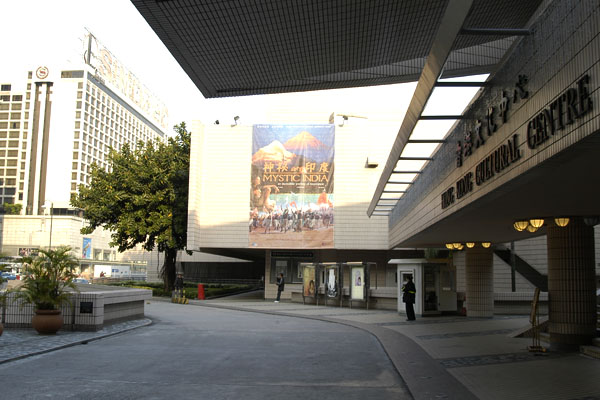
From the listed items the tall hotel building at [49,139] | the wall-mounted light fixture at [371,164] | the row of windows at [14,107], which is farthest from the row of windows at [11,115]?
the wall-mounted light fixture at [371,164]

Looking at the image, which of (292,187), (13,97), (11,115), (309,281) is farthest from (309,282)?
(13,97)

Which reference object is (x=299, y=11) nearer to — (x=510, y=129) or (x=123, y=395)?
(x=510, y=129)

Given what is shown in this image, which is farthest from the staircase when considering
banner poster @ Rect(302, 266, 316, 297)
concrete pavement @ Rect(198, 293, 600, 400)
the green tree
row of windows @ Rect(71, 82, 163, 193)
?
row of windows @ Rect(71, 82, 163, 193)

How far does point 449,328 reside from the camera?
58.5ft

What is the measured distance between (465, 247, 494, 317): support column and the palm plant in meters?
14.1

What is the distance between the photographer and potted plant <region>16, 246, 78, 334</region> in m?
14.5

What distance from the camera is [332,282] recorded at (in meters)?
30.1

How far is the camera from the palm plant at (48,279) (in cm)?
1458

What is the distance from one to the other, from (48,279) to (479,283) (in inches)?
596

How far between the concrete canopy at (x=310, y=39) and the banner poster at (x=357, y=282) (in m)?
16.6

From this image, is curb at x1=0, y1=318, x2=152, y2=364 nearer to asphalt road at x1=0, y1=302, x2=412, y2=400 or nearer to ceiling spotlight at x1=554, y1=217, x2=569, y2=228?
asphalt road at x1=0, y1=302, x2=412, y2=400

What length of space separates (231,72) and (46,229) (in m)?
97.4

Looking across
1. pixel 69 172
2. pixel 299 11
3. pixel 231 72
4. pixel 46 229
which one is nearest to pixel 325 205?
pixel 231 72

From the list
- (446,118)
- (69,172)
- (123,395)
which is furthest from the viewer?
Result: (69,172)
